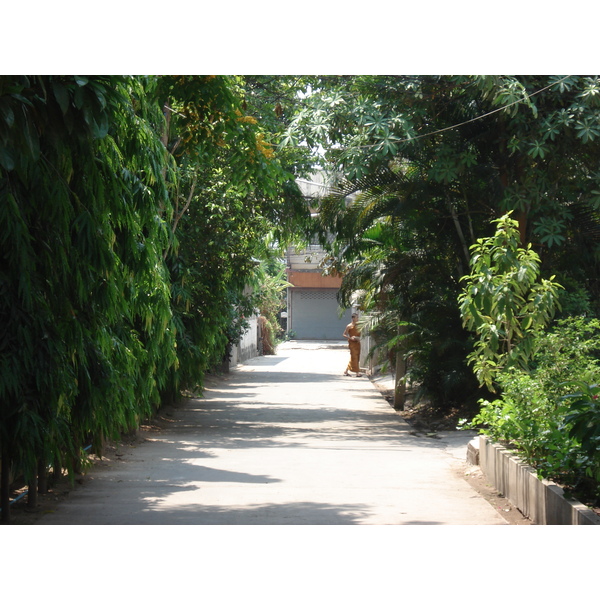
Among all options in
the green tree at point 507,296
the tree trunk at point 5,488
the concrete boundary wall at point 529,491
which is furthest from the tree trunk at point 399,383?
the tree trunk at point 5,488

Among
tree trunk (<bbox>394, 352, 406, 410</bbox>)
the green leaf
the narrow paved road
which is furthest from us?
tree trunk (<bbox>394, 352, 406, 410</bbox>)

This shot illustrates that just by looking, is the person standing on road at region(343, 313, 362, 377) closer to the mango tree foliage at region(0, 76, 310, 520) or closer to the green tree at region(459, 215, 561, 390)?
the green tree at region(459, 215, 561, 390)

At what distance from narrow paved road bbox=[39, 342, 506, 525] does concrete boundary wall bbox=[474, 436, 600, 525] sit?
0.87 ft

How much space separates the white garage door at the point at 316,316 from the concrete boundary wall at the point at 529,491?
4151 cm

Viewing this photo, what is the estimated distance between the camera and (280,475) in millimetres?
8188

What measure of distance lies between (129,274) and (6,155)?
8.18 feet

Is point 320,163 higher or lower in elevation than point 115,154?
higher

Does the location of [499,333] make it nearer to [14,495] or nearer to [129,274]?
[129,274]

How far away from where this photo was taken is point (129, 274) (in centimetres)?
679

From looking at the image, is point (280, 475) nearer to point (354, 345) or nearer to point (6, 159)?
point (6, 159)

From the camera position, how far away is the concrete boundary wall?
507 cm

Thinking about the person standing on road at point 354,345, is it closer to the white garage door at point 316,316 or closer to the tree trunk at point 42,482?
the tree trunk at point 42,482

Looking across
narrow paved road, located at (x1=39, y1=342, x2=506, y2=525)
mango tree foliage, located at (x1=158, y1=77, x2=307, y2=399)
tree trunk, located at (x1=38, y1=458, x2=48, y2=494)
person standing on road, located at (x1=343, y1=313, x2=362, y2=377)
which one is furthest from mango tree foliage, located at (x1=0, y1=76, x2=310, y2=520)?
person standing on road, located at (x1=343, y1=313, x2=362, y2=377)

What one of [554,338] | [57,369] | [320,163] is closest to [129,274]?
[57,369]
